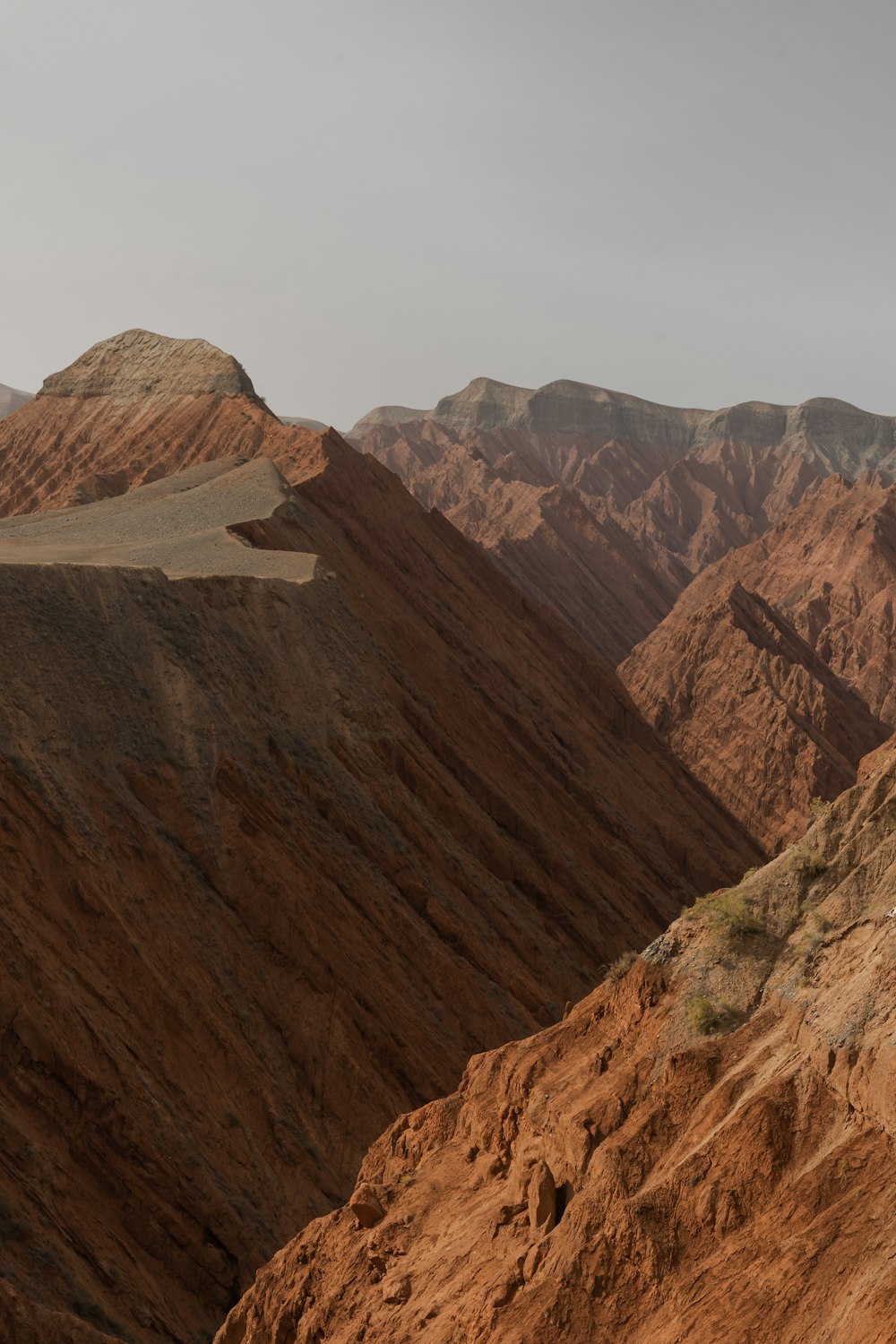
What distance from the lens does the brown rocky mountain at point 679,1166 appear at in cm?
862

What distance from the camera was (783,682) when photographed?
65.9 metres

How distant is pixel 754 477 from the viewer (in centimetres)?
16725

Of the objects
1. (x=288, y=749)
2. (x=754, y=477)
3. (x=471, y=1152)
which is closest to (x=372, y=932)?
(x=288, y=749)

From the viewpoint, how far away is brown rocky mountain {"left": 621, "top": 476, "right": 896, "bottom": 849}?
199 ft

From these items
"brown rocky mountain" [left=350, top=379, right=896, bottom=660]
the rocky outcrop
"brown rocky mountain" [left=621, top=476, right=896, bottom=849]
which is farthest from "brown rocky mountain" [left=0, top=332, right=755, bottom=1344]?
"brown rocky mountain" [left=350, top=379, right=896, bottom=660]

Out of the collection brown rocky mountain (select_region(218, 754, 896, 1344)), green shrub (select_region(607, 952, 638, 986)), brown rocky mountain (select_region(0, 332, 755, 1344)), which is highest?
brown rocky mountain (select_region(0, 332, 755, 1344))

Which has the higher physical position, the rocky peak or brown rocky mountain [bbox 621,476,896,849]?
the rocky peak

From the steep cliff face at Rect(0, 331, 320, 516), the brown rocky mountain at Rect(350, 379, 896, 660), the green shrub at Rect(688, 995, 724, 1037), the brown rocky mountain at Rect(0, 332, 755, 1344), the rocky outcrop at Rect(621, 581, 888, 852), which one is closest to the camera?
the green shrub at Rect(688, 995, 724, 1037)

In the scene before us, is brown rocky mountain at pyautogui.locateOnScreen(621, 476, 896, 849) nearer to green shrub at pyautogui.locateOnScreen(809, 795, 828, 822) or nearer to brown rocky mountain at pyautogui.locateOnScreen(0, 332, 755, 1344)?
brown rocky mountain at pyautogui.locateOnScreen(0, 332, 755, 1344)

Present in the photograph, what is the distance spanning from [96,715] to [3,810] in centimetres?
411

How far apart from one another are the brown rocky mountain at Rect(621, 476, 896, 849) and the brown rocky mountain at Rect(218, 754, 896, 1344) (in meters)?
47.6

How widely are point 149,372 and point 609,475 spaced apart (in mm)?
101976

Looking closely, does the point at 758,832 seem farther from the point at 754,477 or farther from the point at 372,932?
the point at 754,477

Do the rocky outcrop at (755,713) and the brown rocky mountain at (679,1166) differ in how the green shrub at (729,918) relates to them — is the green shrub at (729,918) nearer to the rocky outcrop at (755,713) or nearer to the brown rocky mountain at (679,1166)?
Result: the brown rocky mountain at (679,1166)
